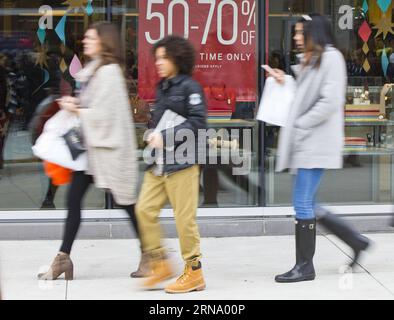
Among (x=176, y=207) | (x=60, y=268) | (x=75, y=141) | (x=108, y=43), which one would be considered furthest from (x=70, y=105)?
(x=60, y=268)

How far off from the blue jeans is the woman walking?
1.12 meters

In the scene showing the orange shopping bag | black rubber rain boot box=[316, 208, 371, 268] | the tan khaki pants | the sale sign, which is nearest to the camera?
the tan khaki pants

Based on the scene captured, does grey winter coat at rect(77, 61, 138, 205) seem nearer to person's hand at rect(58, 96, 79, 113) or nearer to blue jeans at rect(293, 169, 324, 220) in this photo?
person's hand at rect(58, 96, 79, 113)

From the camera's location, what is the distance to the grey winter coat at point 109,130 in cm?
561

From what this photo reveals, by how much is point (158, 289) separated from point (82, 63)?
269cm

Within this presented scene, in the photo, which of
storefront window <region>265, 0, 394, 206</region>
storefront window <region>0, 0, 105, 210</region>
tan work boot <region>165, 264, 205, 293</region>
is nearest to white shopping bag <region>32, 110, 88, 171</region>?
tan work boot <region>165, 264, 205, 293</region>

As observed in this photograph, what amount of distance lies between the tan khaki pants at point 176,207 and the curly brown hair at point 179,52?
2.15 feet

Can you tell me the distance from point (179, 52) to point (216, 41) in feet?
7.52

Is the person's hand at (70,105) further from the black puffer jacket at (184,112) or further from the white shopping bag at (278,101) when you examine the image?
the white shopping bag at (278,101)

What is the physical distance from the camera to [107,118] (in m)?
5.61

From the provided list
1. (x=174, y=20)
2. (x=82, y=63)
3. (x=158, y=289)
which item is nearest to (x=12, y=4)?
(x=82, y=63)

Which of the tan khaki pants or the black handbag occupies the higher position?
the black handbag

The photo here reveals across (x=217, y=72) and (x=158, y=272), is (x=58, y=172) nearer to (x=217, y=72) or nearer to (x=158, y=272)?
(x=158, y=272)

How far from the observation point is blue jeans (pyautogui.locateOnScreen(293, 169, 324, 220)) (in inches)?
231
